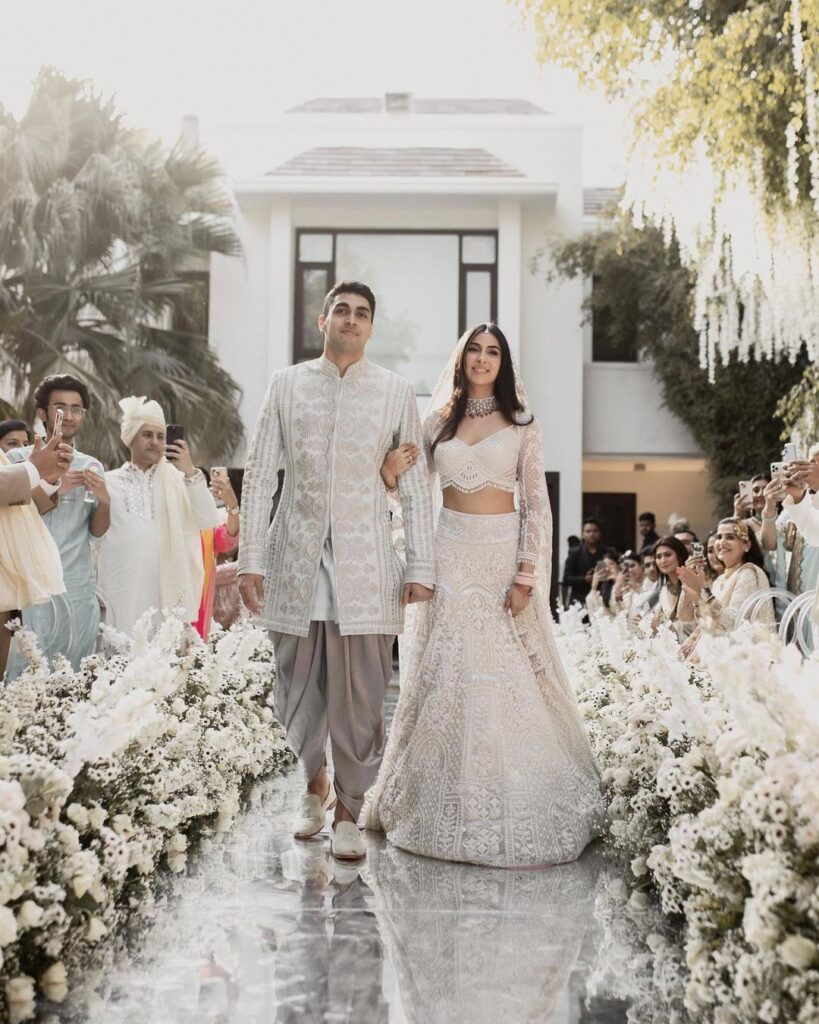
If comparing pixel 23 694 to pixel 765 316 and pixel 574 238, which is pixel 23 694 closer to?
pixel 765 316

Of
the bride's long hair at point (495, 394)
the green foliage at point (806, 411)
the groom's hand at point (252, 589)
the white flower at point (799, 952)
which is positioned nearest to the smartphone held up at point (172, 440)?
the bride's long hair at point (495, 394)

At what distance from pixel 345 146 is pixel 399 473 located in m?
16.8

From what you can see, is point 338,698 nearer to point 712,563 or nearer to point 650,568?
point 712,563

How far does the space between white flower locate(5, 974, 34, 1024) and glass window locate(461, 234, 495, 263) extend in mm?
18317

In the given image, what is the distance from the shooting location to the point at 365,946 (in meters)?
3.78

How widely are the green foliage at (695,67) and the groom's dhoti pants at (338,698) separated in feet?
17.1

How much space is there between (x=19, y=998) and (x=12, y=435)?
436 centimetres

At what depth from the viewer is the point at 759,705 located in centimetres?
310

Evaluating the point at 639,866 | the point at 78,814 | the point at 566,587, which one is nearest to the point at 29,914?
the point at 78,814

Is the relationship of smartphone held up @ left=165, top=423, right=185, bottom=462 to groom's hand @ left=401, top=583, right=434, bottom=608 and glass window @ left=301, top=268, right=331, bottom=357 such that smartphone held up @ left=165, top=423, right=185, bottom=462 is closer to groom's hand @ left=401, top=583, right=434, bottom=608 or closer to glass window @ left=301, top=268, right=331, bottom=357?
groom's hand @ left=401, top=583, right=434, bottom=608

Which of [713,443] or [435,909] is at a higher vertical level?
[713,443]

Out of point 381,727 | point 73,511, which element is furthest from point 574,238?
point 381,727

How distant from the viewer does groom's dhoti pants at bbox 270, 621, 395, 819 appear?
5125 millimetres

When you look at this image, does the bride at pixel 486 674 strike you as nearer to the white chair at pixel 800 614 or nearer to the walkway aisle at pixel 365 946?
the walkway aisle at pixel 365 946
